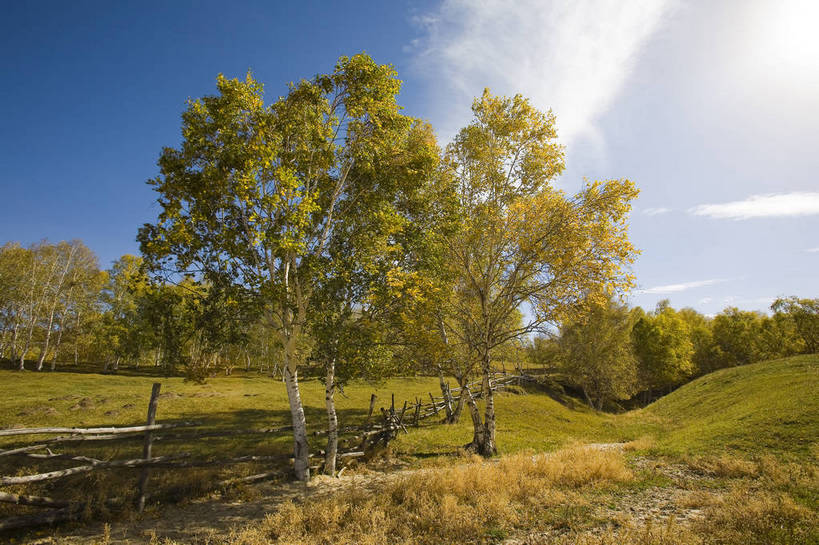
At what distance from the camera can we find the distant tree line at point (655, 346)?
4112cm

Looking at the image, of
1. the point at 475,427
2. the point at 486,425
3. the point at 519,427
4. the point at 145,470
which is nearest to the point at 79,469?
the point at 145,470

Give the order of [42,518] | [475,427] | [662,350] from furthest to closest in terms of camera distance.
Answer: [662,350]
[475,427]
[42,518]

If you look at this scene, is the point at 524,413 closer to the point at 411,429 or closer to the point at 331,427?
the point at 411,429

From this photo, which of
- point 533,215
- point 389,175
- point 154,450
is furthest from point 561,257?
point 154,450

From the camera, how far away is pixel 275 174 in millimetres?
9914

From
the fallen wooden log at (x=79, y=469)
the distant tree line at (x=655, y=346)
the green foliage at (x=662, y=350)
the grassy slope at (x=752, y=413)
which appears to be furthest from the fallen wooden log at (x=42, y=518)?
the green foliage at (x=662, y=350)

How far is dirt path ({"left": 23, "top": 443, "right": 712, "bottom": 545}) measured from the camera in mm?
7350

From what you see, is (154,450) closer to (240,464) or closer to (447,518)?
(240,464)

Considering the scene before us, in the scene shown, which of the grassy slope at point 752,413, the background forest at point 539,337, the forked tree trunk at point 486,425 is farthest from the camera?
the background forest at point 539,337

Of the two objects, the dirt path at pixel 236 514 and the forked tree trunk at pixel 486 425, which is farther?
the forked tree trunk at pixel 486 425

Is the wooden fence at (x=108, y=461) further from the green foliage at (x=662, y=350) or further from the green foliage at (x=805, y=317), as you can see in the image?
the green foliage at (x=805, y=317)

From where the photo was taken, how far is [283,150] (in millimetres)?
10875

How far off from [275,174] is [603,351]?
43094 millimetres

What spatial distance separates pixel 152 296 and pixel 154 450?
9768mm
